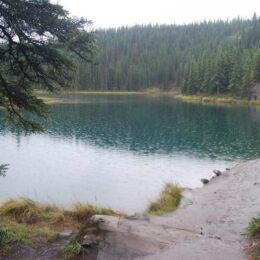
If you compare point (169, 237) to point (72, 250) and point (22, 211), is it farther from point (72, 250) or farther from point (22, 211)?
point (22, 211)

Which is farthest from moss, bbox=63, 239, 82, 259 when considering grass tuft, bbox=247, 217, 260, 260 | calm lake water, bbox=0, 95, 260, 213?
grass tuft, bbox=247, 217, 260, 260

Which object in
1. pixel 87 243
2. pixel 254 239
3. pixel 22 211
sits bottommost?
pixel 22 211

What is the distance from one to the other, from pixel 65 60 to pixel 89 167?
2303 centimetres

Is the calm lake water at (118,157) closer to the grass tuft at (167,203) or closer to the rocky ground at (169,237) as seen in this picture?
the grass tuft at (167,203)

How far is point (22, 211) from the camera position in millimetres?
16594

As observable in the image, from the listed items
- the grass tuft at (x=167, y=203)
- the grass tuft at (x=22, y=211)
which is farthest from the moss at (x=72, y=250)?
the grass tuft at (x=167, y=203)

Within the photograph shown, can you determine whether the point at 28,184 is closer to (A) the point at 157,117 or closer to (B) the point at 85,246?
(B) the point at 85,246

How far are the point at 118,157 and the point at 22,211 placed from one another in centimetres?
2032

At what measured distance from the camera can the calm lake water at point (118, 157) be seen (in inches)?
980

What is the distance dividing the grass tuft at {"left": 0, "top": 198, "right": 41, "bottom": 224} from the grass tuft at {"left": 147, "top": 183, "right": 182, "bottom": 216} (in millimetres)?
5588

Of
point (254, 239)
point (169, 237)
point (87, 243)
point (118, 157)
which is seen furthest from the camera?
point (118, 157)

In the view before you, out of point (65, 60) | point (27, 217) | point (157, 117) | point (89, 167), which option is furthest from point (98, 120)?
point (65, 60)

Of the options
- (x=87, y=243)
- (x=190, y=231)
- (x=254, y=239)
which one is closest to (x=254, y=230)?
(x=254, y=239)

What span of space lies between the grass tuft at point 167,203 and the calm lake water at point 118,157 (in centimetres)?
134
